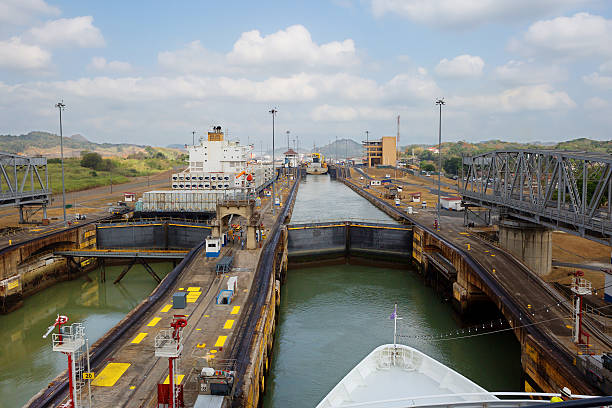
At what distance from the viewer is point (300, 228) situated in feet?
189

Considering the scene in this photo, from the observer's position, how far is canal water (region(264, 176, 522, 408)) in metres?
27.5

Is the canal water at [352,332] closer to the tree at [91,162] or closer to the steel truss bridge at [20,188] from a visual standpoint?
the steel truss bridge at [20,188]

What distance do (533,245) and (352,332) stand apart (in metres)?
21.1

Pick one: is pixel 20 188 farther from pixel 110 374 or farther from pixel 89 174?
pixel 89 174

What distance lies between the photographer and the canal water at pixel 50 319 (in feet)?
93.1

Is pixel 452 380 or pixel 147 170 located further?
pixel 147 170

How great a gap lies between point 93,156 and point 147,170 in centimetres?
3458

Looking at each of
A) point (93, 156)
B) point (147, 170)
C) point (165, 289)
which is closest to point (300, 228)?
point (165, 289)

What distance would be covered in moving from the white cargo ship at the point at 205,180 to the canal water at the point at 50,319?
13.3 meters

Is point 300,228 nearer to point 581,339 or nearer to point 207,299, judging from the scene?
point 207,299

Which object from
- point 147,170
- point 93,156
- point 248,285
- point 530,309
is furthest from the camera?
point 147,170

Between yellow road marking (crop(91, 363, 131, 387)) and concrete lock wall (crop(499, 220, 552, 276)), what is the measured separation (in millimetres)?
36827

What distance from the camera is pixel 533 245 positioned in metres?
40.9

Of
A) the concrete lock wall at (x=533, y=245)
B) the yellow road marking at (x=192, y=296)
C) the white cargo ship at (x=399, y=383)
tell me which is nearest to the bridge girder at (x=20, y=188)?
the yellow road marking at (x=192, y=296)
